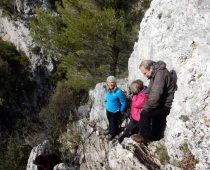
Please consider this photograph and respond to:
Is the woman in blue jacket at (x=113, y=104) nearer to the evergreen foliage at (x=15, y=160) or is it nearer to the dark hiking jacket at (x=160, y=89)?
the dark hiking jacket at (x=160, y=89)

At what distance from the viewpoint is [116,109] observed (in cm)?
816

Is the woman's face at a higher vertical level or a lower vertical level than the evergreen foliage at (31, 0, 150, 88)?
lower

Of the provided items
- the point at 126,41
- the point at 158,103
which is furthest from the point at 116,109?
the point at 126,41

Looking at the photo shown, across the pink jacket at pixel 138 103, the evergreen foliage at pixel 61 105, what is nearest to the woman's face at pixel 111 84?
the pink jacket at pixel 138 103

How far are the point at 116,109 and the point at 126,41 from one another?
7.53 m

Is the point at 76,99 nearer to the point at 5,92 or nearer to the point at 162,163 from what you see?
the point at 5,92

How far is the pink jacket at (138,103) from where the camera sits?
723cm

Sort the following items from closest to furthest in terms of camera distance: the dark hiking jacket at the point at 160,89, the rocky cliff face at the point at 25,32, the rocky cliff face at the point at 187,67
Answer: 1. the rocky cliff face at the point at 187,67
2. the dark hiking jacket at the point at 160,89
3. the rocky cliff face at the point at 25,32

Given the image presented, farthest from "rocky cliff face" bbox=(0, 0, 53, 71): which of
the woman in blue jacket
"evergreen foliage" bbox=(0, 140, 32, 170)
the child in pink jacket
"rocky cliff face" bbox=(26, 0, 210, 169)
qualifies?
the child in pink jacket

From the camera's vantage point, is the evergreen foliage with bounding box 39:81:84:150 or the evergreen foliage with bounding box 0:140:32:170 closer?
the evergreen foliage with bounding box 0:140:32:170

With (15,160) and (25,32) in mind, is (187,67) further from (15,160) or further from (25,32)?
(25,32)

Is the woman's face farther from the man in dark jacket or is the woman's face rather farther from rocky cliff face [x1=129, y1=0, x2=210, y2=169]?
rocky cliff face [x1=129, y1=0, x2=210, y2=169]

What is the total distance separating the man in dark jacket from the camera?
6.76 m

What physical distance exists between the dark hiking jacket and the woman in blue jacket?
101 cm
